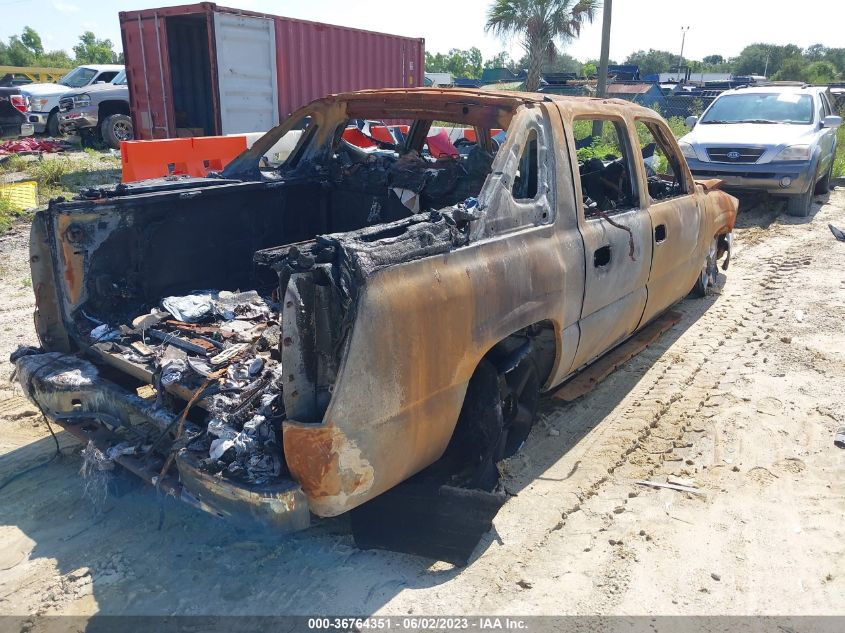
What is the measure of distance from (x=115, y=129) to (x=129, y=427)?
46.7 ft

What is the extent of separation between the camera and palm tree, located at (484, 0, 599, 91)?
20469mm

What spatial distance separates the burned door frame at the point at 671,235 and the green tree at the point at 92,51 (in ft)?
196

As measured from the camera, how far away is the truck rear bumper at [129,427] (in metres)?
2.46

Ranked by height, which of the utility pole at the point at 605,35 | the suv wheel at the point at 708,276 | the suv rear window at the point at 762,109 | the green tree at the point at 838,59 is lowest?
the suv wheel at the point at 708,276

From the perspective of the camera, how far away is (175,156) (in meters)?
7.99

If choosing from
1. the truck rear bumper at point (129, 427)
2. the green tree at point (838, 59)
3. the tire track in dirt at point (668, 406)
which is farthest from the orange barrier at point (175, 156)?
the green tree at point (838, 59)

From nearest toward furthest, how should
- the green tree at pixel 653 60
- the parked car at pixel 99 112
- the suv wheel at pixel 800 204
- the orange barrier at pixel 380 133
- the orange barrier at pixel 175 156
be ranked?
the orange barrier at pixel 175 156 → the orange barrier at pixel 380 133 → the suv wheel at pixel 800 204 → the parked car at pixel 99 112 → the green tree at pixel 653 60

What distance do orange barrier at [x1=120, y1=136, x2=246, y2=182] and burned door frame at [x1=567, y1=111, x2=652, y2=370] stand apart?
17.1 feet

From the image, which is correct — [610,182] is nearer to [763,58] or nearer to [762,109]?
[762,109]

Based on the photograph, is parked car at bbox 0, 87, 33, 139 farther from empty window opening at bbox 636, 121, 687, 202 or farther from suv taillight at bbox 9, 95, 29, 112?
empty window opening at bbox 636, 121, 687, 202

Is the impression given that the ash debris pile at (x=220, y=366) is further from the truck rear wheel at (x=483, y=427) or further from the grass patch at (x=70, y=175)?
the grass patch at (x=70, y=175)

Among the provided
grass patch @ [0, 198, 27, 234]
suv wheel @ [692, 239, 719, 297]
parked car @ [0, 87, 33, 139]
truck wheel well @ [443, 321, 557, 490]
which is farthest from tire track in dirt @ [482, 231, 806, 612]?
parked car @ [0, 87, 33, 139]

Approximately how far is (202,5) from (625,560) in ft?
36.0

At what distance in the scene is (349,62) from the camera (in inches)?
547
